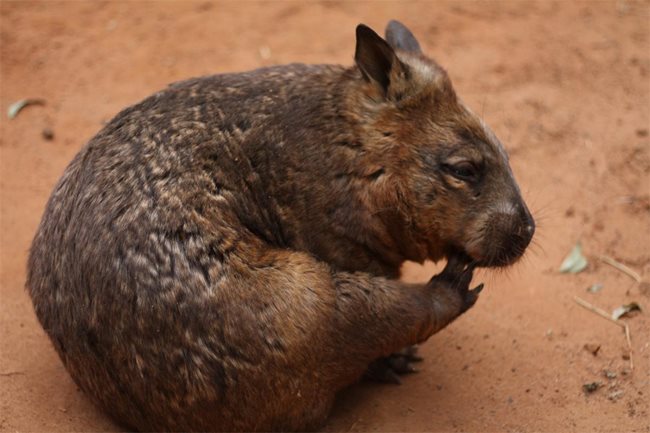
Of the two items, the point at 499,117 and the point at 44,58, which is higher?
the point at 44,58

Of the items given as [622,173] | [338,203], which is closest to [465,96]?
[622,173]

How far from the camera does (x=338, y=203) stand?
534cm

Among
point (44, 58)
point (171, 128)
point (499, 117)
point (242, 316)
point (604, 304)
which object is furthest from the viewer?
point (44, 58)

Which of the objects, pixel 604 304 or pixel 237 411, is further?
pixel 604 304

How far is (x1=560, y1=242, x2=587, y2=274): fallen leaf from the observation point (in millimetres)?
6988

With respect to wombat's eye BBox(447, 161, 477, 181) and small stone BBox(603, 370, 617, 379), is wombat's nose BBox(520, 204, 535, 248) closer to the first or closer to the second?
wombat's eye BBox(447, 161, 477, 181)

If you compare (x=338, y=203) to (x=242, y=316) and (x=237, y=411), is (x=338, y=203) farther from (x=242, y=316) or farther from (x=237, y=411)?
(x=237, y=411)

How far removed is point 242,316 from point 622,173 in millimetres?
4278

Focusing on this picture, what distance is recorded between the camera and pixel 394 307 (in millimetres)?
5258

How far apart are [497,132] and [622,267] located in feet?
6.04

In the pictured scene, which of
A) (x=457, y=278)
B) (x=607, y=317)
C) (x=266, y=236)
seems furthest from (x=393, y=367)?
(x=607, y=317)

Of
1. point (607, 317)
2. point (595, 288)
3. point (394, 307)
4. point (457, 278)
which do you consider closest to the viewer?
point (394, 307)

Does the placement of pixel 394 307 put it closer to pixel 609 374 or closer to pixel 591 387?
pixel 591 387

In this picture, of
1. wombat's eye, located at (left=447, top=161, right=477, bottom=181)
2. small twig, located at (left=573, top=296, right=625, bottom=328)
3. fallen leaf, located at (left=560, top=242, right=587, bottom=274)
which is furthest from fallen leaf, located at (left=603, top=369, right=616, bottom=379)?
wombat's eye, located at (left=447, top=161, right=477, bottom=181)
